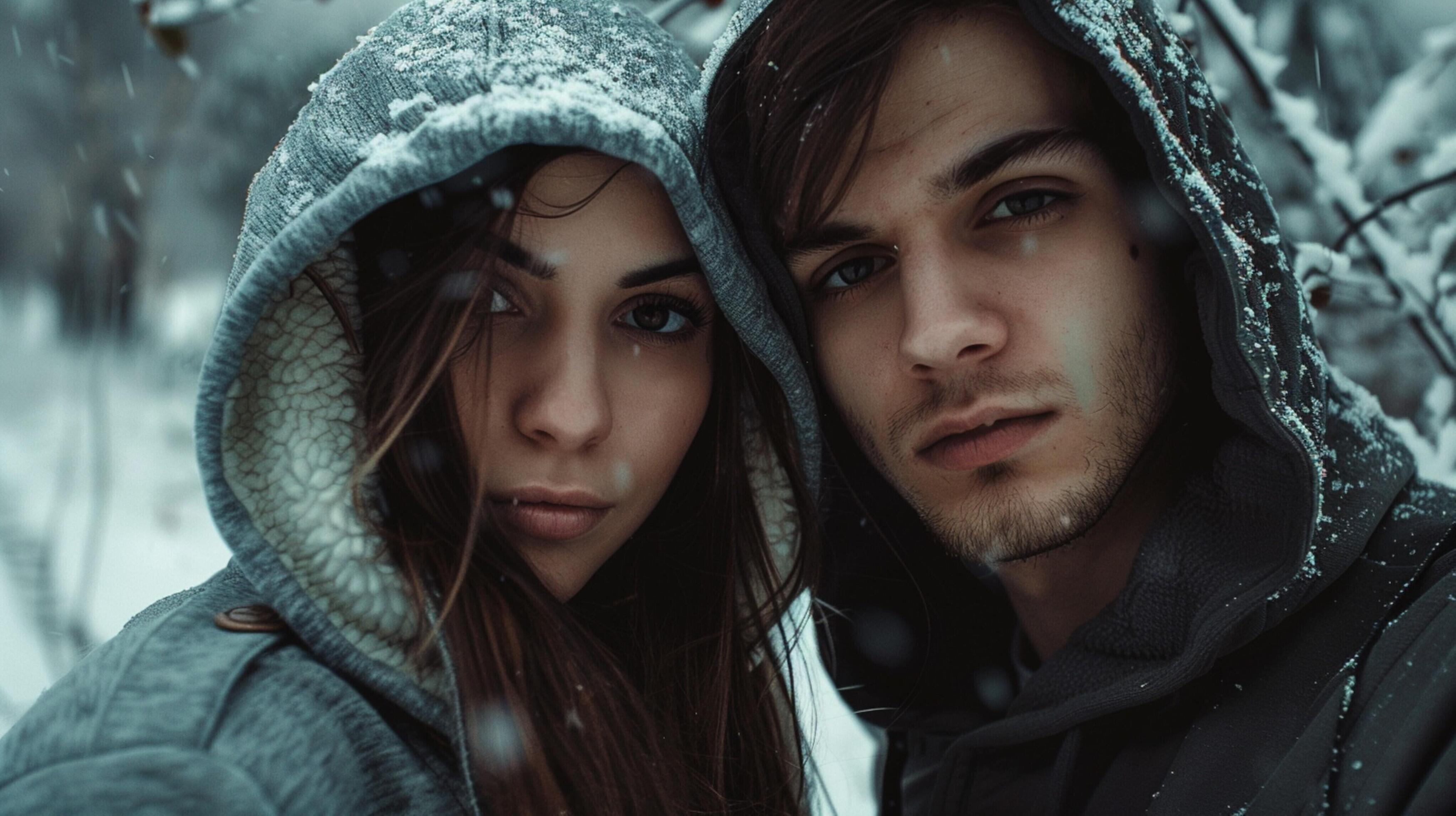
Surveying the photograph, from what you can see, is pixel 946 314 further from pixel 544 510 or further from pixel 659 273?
pixel 544 510

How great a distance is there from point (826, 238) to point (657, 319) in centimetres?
39

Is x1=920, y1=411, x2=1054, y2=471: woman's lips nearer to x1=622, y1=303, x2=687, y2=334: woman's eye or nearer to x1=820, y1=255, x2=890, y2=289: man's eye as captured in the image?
x1=820, y1=255, x2=890, y2=289: man's eye

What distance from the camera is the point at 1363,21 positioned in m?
3.55

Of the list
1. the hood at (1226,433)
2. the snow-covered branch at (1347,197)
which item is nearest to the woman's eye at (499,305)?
the hood at (1226,433)

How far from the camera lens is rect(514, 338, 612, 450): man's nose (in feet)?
4.76

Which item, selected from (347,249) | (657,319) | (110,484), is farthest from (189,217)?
(657,319)

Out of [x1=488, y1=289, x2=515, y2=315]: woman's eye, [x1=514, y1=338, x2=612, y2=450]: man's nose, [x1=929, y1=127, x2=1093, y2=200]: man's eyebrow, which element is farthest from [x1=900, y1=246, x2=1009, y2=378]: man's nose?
[x1=488, y1=289, x2=515, y2=315]: woman's eye

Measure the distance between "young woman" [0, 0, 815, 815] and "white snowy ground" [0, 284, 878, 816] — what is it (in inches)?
74.0

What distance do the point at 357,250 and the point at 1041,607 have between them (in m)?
1.62

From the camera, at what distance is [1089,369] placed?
70.1 inches

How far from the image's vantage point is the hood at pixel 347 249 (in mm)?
1323

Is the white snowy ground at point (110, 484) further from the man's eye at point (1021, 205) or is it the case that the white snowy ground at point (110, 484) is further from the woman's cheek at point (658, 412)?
the man's eye at point (1021, 205)

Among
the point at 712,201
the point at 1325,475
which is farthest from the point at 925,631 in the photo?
the point at 712,201

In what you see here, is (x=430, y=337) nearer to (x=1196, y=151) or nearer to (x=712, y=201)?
(x=712, y=201)
